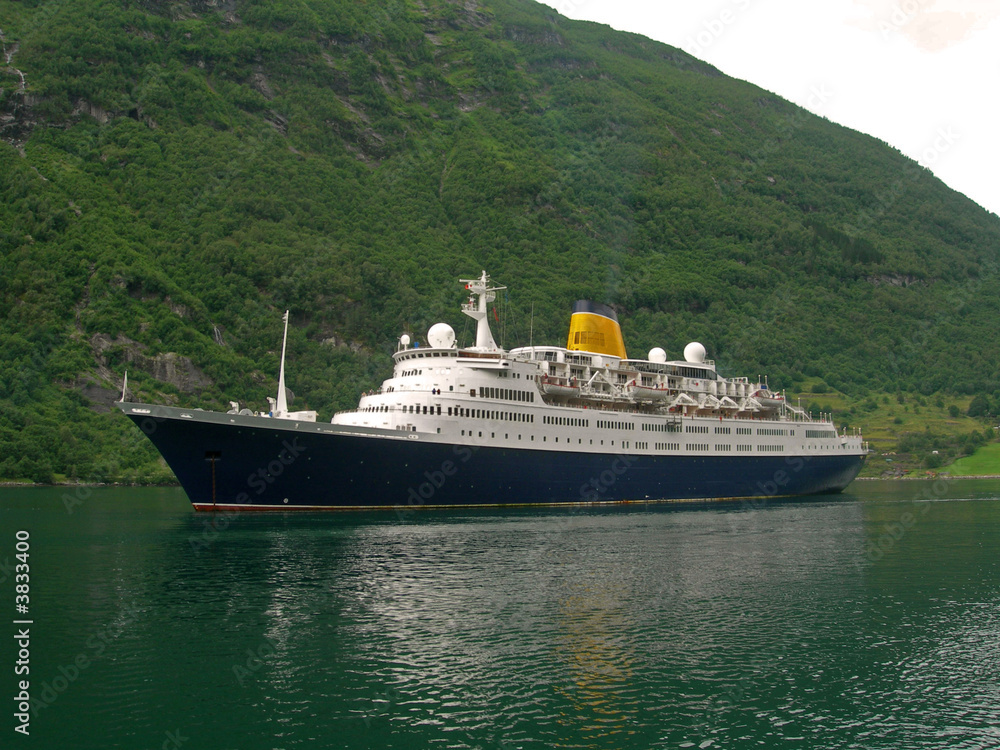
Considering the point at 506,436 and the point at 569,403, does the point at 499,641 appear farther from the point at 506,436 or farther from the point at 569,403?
the point at 569,403

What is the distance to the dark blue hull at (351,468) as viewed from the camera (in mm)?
41250

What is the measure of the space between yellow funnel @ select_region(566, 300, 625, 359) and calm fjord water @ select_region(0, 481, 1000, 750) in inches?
994

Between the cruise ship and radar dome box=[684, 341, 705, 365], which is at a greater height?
radar dome box=[684, 341, 705, 365]

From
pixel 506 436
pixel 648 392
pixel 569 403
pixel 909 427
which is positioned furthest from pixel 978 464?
pixel 506 436

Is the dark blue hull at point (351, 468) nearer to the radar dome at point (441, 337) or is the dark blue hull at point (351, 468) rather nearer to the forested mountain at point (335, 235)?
the radar dome at point (441, 337)

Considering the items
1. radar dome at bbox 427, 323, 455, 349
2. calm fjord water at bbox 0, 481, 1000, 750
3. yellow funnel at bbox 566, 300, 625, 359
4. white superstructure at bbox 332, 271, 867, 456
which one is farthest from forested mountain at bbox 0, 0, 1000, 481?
calm fjord water at bbox 0, 481, 1000, 750

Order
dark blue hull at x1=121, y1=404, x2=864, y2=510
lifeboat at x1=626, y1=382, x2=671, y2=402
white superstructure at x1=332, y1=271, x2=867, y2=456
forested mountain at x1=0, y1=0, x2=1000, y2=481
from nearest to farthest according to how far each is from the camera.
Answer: dark blue hull at x1=121, y1=404, x2=864, y2=510 → white superstructure at x1=332, y1=271, x2=867, y2=456 → lifeboat at x1=626, y1=382, x2=671, y2=402 → forested mountain at x1=0, y1=0, x2=1000, y2=481

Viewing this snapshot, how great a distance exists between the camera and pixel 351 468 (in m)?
44.3

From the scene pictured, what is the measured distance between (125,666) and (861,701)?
15118 mm

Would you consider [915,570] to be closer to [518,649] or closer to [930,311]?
[518,649]

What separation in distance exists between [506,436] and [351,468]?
1004cm

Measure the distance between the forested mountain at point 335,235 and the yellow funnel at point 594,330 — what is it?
43.8 m

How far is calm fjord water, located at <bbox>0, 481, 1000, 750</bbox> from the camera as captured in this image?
15.3 metres

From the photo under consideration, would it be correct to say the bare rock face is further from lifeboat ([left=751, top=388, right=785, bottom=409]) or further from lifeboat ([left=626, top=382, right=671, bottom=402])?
lifeboat ([left=751, top=388, right=785, bottom=409])
